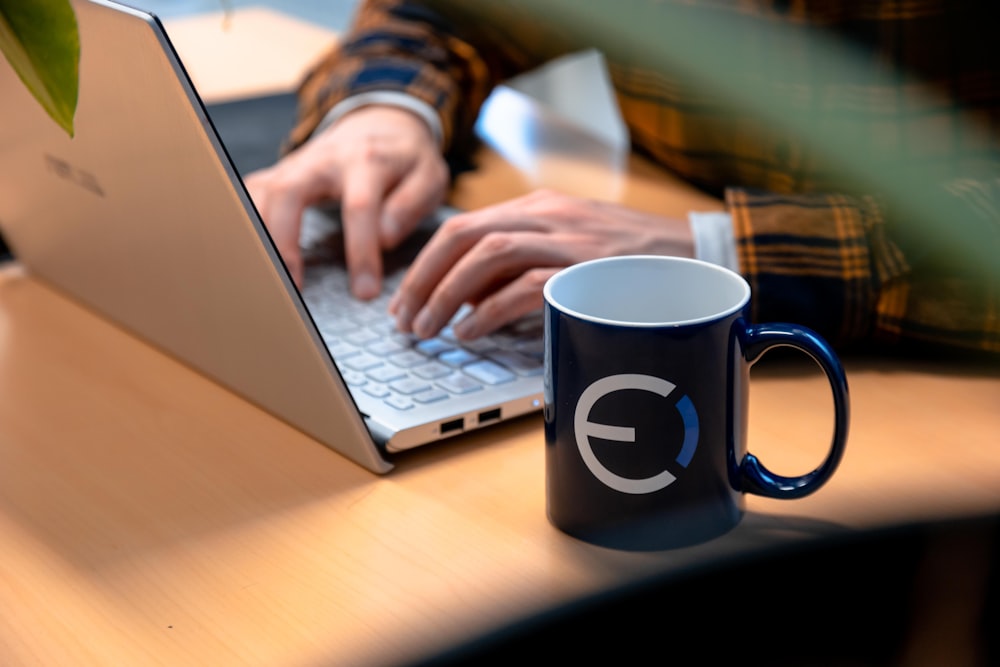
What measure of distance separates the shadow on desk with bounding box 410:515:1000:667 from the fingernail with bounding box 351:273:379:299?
22.5 inches

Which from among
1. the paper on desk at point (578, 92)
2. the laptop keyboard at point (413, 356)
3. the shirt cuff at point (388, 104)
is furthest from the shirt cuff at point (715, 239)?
the paper on desk at point (578, 92)

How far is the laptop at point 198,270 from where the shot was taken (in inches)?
18.1

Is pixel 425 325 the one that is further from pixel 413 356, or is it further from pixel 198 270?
pixel 198 270

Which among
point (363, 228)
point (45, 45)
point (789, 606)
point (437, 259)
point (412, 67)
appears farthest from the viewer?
point (412, 67)

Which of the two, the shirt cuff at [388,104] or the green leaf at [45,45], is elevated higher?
the green leaf at [45,45]

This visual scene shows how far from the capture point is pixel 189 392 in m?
0.62

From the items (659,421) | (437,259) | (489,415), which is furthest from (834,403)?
(437,259)

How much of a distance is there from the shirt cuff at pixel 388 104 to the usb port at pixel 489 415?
0.47m

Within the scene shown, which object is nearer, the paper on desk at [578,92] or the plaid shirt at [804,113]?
the plaid shirt at [804,113]

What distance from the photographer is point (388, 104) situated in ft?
3.11

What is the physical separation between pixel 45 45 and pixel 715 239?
15.8 inches

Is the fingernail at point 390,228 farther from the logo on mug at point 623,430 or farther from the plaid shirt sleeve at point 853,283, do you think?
the logo on mug at point 623,430

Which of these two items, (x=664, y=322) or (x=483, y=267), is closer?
(x=664, y=322)

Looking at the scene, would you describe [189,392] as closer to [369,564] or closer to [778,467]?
[369,564]
